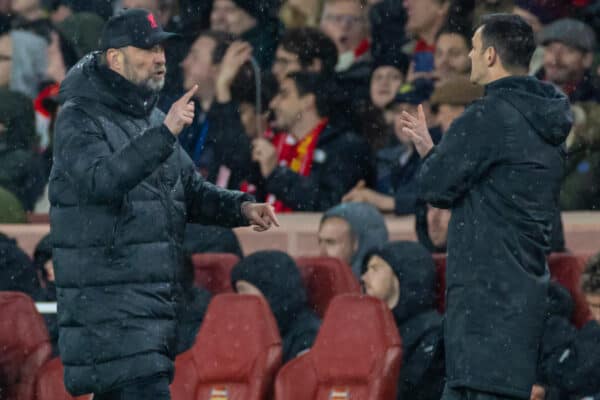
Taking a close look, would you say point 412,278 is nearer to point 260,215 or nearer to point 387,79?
point 260,215

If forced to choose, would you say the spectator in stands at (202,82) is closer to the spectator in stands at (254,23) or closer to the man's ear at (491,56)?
the spectator in stands at (254,23)

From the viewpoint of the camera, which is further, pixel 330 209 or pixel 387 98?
pixel 387 98

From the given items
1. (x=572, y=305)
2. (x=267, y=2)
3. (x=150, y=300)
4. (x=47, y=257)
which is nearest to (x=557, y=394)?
(x=572, y=305)

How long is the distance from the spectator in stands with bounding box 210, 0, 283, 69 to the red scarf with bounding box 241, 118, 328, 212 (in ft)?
4.37

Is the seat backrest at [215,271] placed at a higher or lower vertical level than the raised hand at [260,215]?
lower

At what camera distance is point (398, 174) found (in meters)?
10.5

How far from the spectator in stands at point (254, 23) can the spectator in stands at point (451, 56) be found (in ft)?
4.62

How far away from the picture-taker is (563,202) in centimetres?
1064

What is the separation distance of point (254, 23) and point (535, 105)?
6.37 m

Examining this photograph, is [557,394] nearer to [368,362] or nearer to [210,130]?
[368,362]

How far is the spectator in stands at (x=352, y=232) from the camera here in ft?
32.2

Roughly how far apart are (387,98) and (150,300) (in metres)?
5.39

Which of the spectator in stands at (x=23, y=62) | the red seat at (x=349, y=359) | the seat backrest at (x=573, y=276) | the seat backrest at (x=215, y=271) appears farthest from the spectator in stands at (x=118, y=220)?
the spectator in stands at (x=23, y=62)

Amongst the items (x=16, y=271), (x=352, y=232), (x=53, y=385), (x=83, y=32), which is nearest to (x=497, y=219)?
(x=53, y=385)
